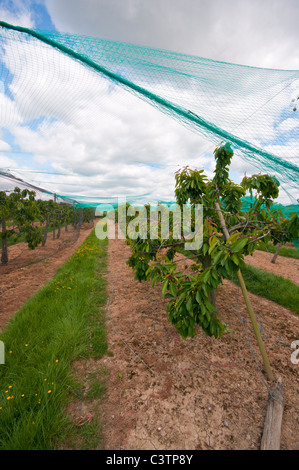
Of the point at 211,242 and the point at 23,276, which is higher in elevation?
the point at 211,242

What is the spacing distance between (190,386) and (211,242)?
1528 mm

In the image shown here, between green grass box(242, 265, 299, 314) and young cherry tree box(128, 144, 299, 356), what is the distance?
6.46 ft

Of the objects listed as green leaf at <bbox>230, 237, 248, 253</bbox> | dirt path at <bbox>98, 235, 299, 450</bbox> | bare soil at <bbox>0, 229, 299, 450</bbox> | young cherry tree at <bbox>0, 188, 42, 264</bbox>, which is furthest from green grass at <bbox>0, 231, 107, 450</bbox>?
young cherry tree at <bbox>0, 188, 42, 264</bbox>

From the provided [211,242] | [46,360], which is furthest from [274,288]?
[46,360]

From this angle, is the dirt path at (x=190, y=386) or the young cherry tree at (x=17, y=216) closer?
the dirt path at (x=190, y=386)

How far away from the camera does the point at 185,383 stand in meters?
2.00

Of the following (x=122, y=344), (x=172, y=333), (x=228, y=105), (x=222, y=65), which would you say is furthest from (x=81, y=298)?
(x=222, y=65)

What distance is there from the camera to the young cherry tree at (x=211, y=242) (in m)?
1.51

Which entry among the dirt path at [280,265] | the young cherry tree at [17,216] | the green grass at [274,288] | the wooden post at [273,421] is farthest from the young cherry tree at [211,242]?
the young cherry tree at [17,216]

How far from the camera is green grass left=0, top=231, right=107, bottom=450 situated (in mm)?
A: 1490

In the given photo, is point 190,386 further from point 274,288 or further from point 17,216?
point 17,216

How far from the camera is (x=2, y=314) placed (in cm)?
341

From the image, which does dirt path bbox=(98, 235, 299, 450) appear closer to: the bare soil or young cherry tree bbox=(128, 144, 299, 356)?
the bare soil

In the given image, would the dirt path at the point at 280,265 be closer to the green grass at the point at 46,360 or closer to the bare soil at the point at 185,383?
the bare soil at the point at 185,383
